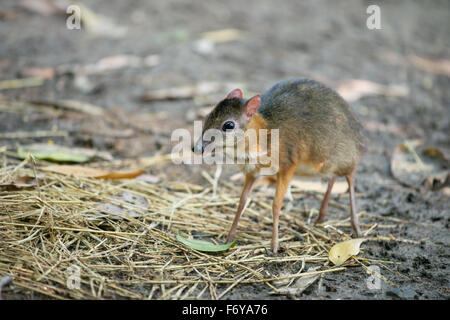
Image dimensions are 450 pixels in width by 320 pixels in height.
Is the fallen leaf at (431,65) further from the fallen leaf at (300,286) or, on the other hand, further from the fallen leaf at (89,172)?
the fallen leaf at (300,286)

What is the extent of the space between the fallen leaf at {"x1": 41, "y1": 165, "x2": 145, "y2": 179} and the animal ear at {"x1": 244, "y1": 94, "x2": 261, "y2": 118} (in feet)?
4.17

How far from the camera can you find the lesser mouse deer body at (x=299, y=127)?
3094 mm

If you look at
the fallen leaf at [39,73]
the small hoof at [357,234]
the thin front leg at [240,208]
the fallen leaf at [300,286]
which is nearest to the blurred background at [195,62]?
the fallen leaf at [39,73]

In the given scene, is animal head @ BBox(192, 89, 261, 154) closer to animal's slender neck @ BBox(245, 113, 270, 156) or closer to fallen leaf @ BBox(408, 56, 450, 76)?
→ animal's slender neck @ BBox(245, 113, 270, 156)

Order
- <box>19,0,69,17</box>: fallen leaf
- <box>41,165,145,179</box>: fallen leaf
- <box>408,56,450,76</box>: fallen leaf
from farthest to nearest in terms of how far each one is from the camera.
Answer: <box>19,0,69,17</box>: fallen leaf
<box>408,56,450,76</box>: fallen leaf
<box>41,165,145,179</box>: fallen leaf

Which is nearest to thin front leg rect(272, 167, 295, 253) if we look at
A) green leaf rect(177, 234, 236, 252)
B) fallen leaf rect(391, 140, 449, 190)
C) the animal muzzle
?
green leaf rect(177, 234, 236, 252)

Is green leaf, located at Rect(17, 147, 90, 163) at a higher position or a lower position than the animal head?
lower

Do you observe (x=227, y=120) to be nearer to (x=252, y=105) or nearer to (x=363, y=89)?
(x=252, y=105)

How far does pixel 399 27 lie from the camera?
8523 mm

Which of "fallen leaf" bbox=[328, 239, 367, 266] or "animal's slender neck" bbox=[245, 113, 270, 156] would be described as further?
"animal's slender neck" bbox=[245, 113, 270, 156]

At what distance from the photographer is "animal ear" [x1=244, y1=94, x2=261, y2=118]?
3061 mm

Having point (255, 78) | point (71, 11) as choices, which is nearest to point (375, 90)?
point (255, 78)
